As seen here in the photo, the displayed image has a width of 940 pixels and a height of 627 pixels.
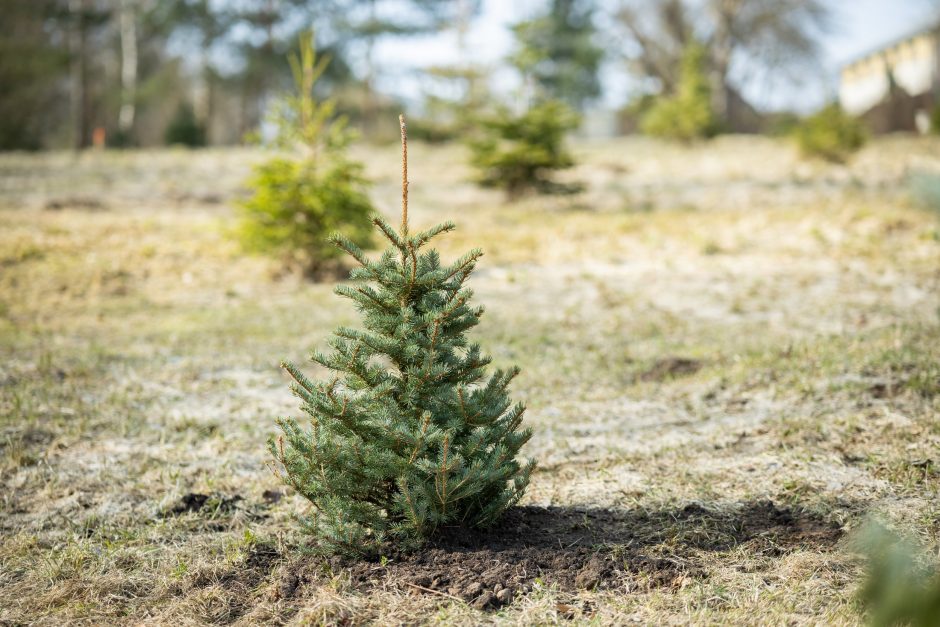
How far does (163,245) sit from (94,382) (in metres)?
5.95

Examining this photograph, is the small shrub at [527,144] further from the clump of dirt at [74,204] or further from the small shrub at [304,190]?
the clump of dirt at [74,204]

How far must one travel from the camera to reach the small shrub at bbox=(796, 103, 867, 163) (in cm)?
1479

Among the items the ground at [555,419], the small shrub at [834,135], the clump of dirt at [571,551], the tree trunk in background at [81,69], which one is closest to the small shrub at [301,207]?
the ground at [555,419]

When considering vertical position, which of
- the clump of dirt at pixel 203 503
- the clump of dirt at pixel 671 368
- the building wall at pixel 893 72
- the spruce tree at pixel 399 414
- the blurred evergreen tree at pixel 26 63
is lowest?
the clump of dirt at pixel 203 503

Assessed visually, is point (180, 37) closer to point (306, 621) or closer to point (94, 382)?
point (94, 382)

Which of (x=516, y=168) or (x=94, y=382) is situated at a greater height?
(x=516, y=168)

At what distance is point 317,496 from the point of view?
9.95 ft

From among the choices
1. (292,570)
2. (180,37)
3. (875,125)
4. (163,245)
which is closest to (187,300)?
(163,245)

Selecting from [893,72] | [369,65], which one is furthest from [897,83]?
[369,65]

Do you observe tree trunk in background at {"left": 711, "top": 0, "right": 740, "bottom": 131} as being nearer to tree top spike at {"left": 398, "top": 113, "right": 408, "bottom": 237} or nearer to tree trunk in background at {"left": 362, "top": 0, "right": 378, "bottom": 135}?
tree trunk in background at {"left": 362, "top": 0, "right": 378, "bottom": 135}

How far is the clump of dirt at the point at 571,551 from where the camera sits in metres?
A: 2.88

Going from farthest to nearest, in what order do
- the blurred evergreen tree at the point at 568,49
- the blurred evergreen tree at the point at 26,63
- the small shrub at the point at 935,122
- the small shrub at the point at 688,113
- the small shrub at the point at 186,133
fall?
the blurred evergreen tree at the point at 568,49 < the small shrub at the point at 186,133 < the blurred evergreen tree at the point at 26,63 < the small shrub at the point at 688,113 < the small shrub at the point at 935,122

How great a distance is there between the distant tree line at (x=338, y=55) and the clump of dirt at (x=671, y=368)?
36.2 ft

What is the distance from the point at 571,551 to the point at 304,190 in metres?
7.01
